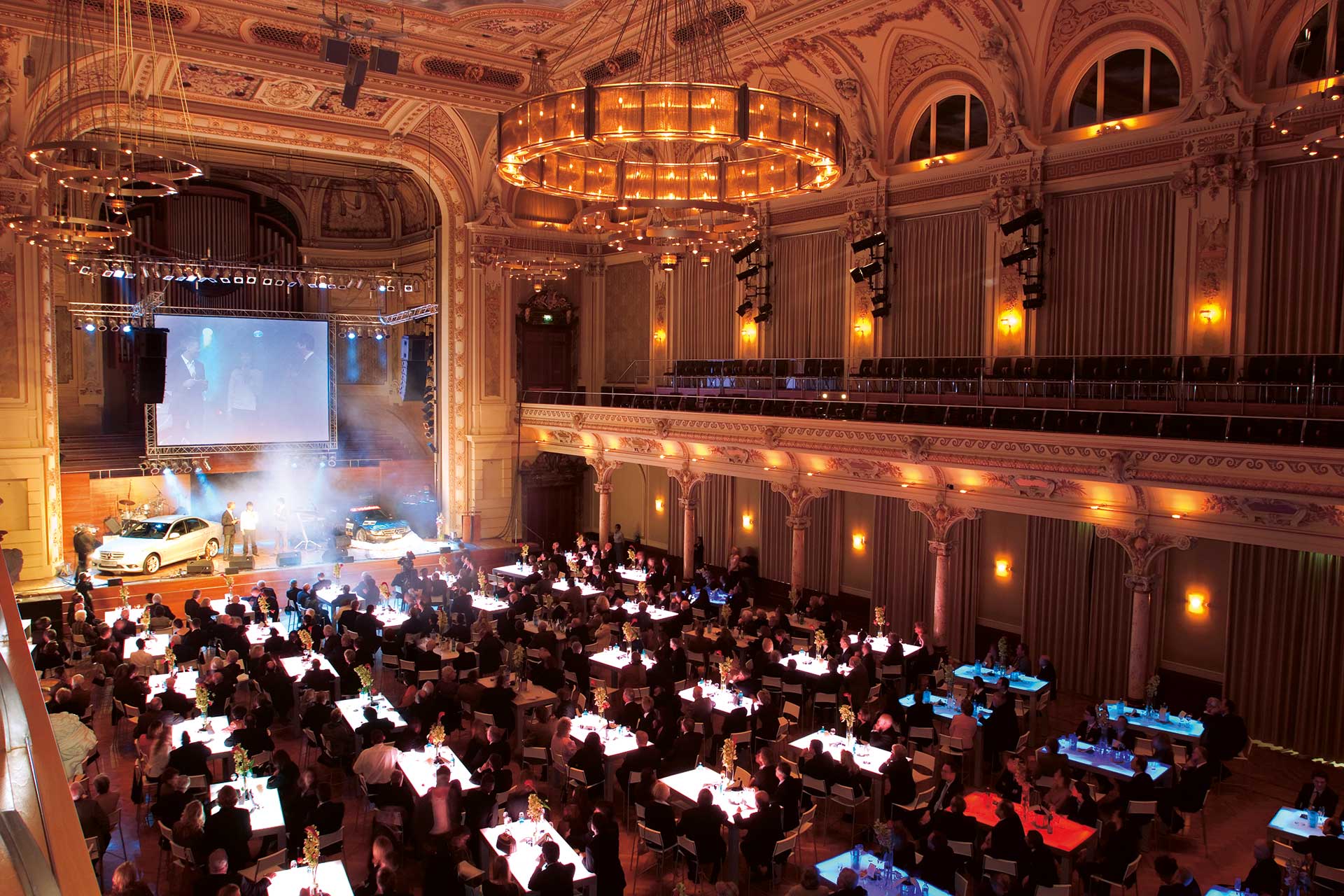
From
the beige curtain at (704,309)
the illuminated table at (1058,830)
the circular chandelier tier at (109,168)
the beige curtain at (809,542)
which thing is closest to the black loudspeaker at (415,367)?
the beige curtain at (704,309)

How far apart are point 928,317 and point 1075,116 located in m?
4.44

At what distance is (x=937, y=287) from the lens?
748 inches

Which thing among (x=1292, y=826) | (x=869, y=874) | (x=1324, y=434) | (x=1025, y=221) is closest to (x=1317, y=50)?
(x=1025, y=221)

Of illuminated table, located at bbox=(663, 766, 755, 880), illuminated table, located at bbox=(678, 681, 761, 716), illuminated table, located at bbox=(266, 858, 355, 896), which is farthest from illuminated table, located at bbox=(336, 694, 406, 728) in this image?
illuminated table, located at bbox=(678, 681, 761, 716)

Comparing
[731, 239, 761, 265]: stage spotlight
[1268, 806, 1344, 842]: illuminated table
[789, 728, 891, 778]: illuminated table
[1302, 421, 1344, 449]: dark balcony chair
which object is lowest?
[1268, 806, 1344, 842]: illuminated table

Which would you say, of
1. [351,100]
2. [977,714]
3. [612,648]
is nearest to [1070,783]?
[977,714]

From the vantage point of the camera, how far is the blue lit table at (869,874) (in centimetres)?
757

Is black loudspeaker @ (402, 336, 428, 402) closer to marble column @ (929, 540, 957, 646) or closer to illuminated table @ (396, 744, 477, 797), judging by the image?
marble column @ (929, 540, 957, 646)

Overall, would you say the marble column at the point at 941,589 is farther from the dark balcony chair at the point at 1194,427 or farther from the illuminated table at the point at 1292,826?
the illuminated table at the point at 1292,826

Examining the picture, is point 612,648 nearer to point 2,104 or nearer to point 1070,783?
point 1070,783

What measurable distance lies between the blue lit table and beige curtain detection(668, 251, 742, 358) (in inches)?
653

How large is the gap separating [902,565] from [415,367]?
13.3 meters

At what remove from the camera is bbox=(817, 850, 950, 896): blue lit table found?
7.57 m

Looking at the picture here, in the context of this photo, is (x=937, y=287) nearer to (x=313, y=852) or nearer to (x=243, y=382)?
(x=313, y=852)
